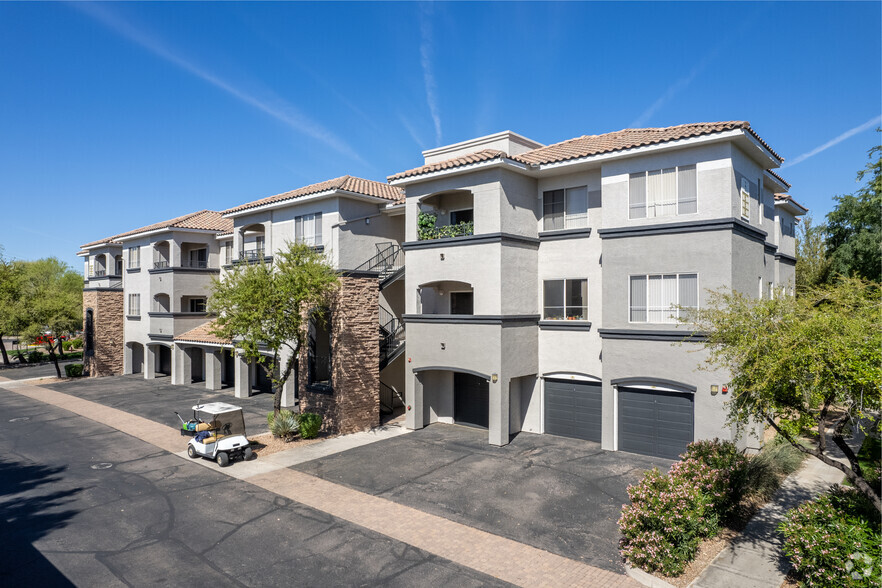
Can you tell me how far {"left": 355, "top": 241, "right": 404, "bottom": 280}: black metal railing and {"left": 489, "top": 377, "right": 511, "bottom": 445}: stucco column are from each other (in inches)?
331

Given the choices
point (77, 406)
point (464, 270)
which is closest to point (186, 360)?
point (77, 406)

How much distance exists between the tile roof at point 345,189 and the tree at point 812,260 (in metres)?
24.0

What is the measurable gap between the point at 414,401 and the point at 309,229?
10.2 metres

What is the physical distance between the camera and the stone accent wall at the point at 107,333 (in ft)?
129

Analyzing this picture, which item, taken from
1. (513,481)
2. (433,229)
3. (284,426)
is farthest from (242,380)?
(513,481)

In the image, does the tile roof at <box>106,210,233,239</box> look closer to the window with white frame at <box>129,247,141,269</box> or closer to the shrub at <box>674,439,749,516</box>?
the window with white frame at <box>129,247,141,269</box>

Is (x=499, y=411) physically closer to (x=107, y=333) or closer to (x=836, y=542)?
(x=836, y=542)

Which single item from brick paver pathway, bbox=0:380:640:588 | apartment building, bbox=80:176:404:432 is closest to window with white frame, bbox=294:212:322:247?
apartment building, bbox=80:176:404:432

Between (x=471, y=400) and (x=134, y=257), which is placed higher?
(x=134, y=257)

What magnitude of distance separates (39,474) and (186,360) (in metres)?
18.0

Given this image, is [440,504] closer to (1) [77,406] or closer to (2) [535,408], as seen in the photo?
(2) [535,408]

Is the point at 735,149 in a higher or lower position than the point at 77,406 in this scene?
higher

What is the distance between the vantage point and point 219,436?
18.8 meters

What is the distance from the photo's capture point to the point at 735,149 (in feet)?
54.9
